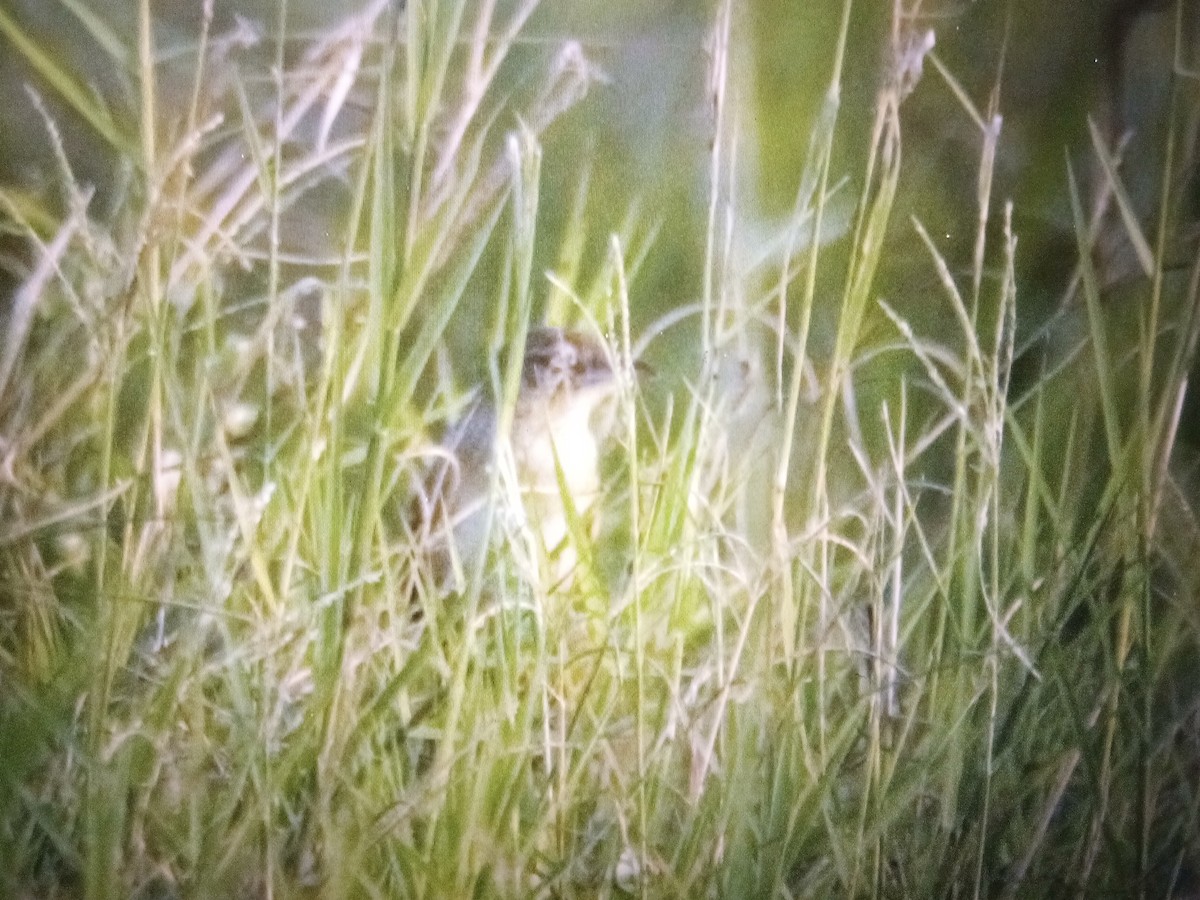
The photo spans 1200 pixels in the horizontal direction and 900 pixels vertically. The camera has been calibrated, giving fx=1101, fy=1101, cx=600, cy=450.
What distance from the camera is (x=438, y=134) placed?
726mm

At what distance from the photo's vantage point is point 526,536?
0.72m

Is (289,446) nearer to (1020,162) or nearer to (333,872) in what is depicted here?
(333,872)

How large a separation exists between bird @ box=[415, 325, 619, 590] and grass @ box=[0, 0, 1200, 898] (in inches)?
0.6

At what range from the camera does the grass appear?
678 mm

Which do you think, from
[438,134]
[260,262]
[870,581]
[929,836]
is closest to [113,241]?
[260,262]

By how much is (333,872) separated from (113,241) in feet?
1.37

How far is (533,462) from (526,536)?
0.05 metres

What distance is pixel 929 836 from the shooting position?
2.41ft

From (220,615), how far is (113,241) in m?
0.25

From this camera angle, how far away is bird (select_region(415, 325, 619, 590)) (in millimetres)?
726

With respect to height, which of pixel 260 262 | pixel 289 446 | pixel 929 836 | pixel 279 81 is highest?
pixel 279 81

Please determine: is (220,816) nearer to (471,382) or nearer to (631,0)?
(471,382)

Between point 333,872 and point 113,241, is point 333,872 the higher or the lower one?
the lower one

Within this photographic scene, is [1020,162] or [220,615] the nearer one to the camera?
[220,615]
